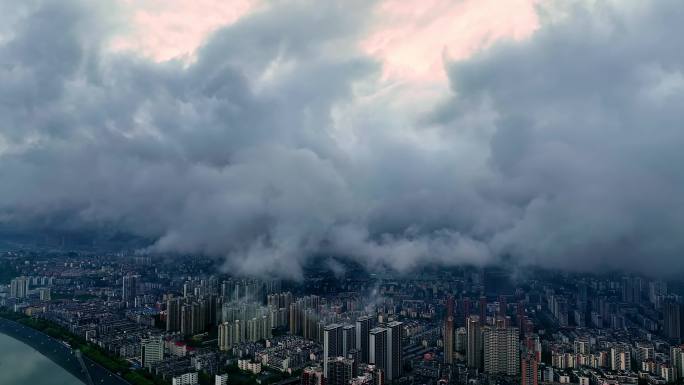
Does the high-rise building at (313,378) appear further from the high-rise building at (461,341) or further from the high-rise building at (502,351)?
the high-rise building at (461,341)

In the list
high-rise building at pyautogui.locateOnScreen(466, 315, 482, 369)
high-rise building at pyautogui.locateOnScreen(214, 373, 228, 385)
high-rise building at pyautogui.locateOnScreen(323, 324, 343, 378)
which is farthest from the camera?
high-rise building at pyautogui.locateOnScreen(466, 315, 482, 369)

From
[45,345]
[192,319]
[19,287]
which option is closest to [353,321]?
[192,319]

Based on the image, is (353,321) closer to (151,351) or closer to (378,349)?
(378,349)

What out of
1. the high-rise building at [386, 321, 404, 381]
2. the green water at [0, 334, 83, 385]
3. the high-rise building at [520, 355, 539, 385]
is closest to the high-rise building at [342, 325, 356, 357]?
the high-rise building at [386, 321, 404, 381]

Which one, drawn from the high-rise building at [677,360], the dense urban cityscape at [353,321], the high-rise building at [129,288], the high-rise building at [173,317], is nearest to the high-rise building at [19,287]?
the dense urban cityscape at [353,321]

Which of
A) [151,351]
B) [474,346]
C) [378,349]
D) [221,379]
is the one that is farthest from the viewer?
[151,351]

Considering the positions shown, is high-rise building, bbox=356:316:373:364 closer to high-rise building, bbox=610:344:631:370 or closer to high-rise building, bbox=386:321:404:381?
high-rise building, bbox=386:321:404:381

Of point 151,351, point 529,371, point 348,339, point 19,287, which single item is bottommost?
point 151,351
